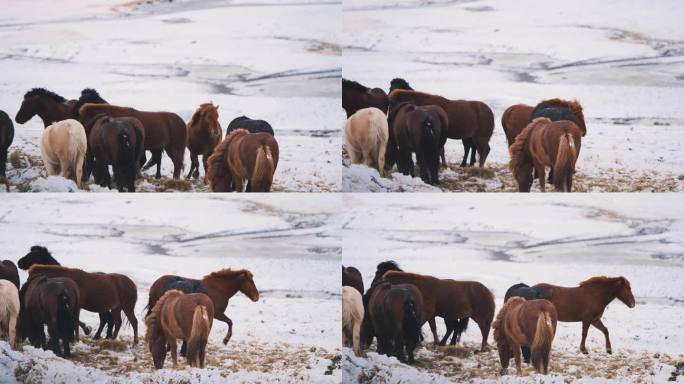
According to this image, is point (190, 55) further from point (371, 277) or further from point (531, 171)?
point (531, 171)

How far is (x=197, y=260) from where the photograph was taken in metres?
5.48

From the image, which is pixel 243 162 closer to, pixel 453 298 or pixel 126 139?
pixel 126 139

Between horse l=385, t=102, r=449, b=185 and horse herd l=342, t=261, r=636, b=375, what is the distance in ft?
1.55

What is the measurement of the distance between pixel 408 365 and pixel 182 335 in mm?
1071

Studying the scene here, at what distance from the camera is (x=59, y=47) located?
18.2ft

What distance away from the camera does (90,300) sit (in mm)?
5457

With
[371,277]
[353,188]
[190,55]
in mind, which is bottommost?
[371,277]

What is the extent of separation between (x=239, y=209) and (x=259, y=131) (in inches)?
15.0

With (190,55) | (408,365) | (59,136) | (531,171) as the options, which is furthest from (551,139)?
(59,136)

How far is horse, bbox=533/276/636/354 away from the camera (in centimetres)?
534

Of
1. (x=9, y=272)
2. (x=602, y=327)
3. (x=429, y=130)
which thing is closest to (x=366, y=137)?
(x=429, y=130)

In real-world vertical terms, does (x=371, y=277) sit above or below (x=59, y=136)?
below

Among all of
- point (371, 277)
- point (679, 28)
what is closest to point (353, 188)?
point (371, 277)

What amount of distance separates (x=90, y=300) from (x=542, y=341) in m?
2.11
